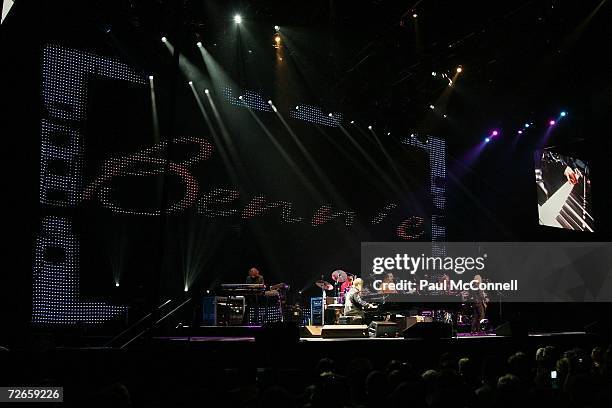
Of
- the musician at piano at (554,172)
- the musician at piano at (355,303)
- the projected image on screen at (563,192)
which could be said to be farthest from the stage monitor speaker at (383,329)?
the musician at piano at (554,172)

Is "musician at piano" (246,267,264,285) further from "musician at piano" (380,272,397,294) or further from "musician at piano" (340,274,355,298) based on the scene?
"musician at piano" (380,272,397,294)

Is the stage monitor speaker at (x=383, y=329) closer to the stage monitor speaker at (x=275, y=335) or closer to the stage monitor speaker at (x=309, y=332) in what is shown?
the stage monitor speaker at (x=309, y=332)

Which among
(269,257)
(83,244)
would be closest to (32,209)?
(83,244)

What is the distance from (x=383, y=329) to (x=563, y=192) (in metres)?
8.73

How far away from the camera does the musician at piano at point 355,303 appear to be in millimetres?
10984

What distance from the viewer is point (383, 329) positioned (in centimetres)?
953

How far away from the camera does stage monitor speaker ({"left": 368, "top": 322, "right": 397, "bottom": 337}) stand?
31.2ft

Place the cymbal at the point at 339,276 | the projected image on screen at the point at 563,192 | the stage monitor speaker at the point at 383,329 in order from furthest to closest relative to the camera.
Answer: the projected image on screen at the point at 563,192 → the cymbal at the point at 339,276 → the stage monitor speaker at the point at 383,329

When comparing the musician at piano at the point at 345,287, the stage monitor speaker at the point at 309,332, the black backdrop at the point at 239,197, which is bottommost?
the stage monitor speaker at the point at 309,332

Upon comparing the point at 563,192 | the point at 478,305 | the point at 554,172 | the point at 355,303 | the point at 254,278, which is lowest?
the point at 478,305

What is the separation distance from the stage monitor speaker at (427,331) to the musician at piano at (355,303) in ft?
12.4

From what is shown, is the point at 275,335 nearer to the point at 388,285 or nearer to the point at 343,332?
the point at 343,332

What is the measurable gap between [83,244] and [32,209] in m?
1.40

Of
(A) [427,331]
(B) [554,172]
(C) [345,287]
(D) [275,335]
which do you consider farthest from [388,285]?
(D) [275,335]
